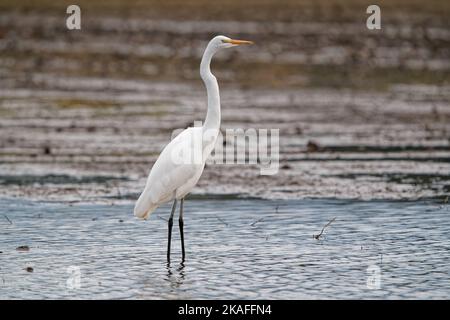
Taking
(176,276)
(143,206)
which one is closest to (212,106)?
(143,206)

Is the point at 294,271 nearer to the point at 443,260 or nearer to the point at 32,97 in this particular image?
the point at 443,260

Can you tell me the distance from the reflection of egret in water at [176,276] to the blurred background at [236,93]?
4.56 meters

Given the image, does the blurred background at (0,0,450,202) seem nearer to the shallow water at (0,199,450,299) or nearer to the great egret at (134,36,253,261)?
the shallow water at (0,199,450,299)

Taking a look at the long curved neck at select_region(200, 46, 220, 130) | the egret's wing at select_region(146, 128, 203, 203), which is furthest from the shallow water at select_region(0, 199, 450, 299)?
the long curved neck at select_region(200, 46, 220, 130)

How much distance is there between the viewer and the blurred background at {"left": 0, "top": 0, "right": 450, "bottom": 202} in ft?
58.5

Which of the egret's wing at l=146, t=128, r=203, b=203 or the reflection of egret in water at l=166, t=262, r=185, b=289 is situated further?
the egret's wing at l=146, t=128, r=203, b=203

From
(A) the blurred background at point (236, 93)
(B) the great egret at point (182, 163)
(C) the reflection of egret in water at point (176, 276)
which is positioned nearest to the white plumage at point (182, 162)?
(B) the great egret at point (182, 163)

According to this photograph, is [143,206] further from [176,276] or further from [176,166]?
[176,276]

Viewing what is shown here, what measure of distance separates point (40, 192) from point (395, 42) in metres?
32.0

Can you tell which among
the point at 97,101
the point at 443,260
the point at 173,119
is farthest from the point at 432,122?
the point at 443,260

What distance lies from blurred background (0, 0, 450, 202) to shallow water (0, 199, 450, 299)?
1197 mm

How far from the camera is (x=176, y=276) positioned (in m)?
11.1

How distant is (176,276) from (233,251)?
1.34 m

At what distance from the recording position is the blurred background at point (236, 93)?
58.5 feet
